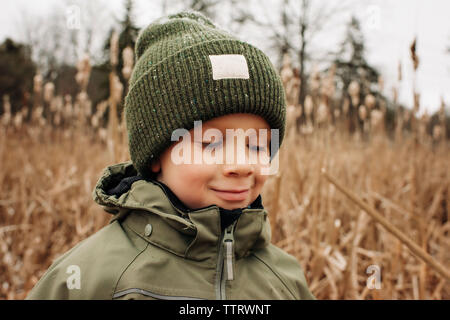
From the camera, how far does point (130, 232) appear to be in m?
0.88

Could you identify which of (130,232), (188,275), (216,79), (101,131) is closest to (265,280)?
(188,275)

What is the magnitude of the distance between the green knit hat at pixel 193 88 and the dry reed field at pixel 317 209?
0.37 m

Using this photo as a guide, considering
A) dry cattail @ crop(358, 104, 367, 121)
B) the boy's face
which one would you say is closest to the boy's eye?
the boy's face

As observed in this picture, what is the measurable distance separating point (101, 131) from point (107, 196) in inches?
84.2

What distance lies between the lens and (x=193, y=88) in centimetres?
92

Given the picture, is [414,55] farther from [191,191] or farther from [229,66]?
[191,191]

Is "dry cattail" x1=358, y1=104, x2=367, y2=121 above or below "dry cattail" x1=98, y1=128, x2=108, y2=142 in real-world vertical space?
above

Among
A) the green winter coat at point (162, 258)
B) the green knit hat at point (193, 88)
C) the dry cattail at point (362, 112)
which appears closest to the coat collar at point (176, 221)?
the green winter coat at point (162, 258)

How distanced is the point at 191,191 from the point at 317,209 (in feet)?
3.10

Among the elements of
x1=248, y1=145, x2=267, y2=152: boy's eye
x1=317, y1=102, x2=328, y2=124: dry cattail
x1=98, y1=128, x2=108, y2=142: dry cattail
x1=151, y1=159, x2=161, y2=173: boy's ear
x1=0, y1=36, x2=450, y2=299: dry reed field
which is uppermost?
x1=317, y1=102, x2=328, y2=124: dry cattail

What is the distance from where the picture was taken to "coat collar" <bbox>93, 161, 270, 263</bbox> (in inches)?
32.3

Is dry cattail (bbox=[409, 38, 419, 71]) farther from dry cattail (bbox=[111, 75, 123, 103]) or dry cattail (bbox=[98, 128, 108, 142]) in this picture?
dry cattail (bbox=[98, 128, 108, 142])

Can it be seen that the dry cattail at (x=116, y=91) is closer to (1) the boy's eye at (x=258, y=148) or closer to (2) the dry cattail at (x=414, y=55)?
(1) the boy's eye at (x=258, y=148)
